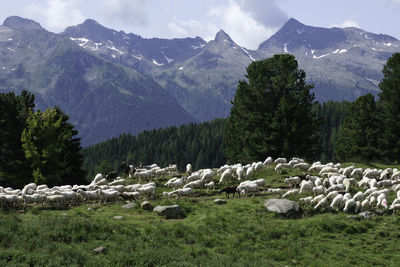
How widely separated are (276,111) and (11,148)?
128 ft

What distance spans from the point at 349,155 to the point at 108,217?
193 feet

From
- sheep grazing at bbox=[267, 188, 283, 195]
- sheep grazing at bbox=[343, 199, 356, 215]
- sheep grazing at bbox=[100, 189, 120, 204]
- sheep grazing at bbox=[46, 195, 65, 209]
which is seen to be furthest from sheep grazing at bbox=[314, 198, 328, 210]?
sheep grazing at bbox=[46, 195, 65, 209]

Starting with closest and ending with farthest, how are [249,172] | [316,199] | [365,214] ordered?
[365,214] < [316,199] < [249,172]

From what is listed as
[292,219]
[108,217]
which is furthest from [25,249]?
[292,219]

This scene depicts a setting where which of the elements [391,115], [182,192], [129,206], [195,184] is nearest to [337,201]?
[182,192]

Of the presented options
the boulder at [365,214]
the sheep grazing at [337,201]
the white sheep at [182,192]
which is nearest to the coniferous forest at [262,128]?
the white sheep at [182,192]

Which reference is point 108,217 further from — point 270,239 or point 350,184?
point 350,184

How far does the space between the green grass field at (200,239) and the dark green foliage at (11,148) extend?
95.4 ft

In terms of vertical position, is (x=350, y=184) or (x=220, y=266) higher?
(x=350, y=184)

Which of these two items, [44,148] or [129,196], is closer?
[129,196]

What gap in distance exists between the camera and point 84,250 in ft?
55.4

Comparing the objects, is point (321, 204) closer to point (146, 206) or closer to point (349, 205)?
point (349, 205)

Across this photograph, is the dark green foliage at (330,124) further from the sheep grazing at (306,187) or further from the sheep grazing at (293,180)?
the sheep grazing at (306,187)

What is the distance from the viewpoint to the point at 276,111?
5156cm
